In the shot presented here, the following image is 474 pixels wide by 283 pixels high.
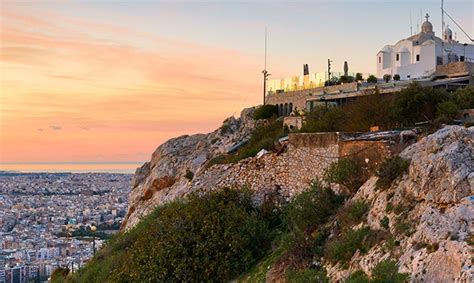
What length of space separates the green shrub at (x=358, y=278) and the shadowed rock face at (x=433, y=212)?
4.2 inches

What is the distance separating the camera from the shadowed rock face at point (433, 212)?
922 centimetres

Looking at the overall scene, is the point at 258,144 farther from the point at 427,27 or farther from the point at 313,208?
the point at 427,27

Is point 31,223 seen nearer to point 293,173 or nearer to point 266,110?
point 266,110

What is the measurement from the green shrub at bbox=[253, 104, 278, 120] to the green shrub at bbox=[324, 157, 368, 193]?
19.3 meters

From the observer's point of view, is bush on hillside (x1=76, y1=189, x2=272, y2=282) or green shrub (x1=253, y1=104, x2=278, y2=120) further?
green shrub (x1=253, y1=104, x2=278, y2=120)

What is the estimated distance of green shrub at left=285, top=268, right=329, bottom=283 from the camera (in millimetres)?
11562

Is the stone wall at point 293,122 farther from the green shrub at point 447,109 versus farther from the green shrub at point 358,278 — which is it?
the green shrub at point 358,278

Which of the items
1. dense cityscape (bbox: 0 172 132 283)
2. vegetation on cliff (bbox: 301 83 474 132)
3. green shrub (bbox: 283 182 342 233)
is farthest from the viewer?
dense cityscape (bbox: 0 172 132 283)

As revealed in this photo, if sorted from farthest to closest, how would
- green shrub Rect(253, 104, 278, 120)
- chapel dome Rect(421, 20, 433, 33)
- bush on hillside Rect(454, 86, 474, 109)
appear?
chapel dome Rect(421, 20, 433, 33) < green shrub Rect(253, 104, 278, 120) < bush on hillside Rect(454, 86, 474, 109)

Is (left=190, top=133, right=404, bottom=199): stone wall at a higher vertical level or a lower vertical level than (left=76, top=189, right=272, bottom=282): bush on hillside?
higher

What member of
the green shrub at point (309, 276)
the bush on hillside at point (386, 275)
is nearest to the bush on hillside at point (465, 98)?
the green shrub at point (309, 276)

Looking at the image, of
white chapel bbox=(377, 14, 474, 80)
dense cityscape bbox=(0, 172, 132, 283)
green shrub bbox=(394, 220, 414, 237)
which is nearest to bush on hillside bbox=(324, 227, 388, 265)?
green shrub bbox=(394, 220, 414, 237)

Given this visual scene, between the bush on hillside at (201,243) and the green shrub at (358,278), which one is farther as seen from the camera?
the bush on hillside at (201,243)

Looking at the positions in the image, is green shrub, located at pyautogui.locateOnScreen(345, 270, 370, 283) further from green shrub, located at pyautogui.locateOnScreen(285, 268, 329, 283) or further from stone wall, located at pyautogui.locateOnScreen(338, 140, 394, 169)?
stone wall, located at pyautogui.locateOnScreen(338, 140, 394, 169)
